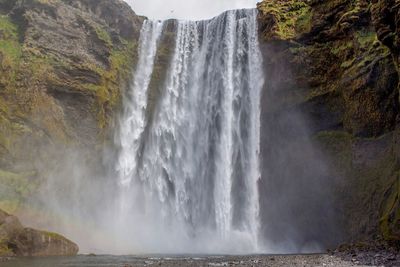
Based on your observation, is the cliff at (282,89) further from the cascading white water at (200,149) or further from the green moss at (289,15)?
the cascading white water at (200,149)

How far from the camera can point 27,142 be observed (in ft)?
119

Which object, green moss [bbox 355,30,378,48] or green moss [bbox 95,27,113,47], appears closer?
green moss [bbox 355,30,378,48]

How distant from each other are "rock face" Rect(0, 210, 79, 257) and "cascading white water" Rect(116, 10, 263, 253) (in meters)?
8.47

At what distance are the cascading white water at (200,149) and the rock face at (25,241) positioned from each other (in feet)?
27.8

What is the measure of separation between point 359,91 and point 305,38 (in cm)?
861

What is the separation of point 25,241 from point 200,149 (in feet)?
60.3

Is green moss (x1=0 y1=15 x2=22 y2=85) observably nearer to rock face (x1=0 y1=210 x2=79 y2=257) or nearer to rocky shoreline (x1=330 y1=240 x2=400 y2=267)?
rock face (x1=0 y1=210 x2=79 y2=257)

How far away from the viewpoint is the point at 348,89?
32.9 metres

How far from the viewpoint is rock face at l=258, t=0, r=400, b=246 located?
27172 millimetres

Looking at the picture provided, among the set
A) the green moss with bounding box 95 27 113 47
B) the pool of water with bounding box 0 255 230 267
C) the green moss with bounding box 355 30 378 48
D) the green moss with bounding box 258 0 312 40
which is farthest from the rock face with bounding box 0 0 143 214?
the green moss with bounding box 355 30 378 48

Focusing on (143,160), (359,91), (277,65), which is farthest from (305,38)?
(143,160)

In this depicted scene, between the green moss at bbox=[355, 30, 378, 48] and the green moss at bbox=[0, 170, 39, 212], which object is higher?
the green moss at bbox=[355, 30, 378, 48]

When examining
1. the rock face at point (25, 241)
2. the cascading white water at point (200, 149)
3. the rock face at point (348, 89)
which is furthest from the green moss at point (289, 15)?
the rock face at point (25, 241)

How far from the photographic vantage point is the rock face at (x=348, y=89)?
2717cm
